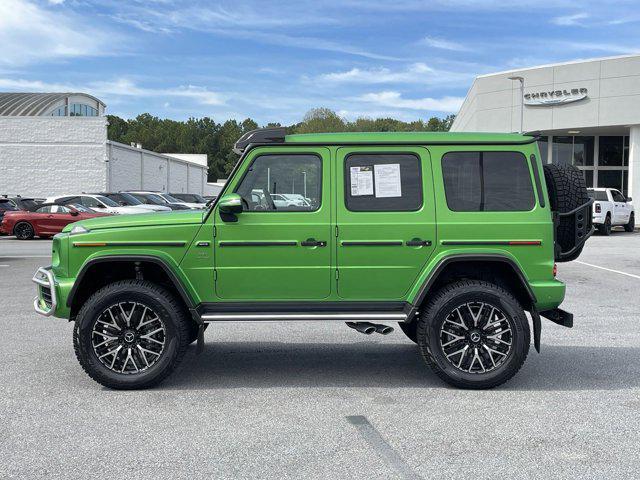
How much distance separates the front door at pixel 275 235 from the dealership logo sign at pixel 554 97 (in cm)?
3680

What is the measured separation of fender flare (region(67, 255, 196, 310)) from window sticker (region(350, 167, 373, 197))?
1607mm

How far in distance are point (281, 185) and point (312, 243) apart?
1.79ft

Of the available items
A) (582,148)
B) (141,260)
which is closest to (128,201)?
(141,260)

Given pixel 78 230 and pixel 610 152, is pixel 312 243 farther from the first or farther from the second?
pixel 610 152

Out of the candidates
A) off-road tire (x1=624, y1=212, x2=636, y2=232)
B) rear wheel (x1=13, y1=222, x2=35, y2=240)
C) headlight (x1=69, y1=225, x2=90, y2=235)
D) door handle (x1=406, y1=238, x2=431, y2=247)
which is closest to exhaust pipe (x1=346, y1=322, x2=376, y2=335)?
door handle (x1=406, y1=238, x2=431, y2=247)

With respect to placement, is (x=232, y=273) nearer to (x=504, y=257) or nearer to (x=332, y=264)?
(x=332, y=264)

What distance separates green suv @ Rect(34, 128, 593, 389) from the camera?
5.83m

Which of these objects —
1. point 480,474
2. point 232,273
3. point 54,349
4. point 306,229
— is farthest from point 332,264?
point 54,349

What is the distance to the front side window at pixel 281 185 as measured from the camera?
5910mm

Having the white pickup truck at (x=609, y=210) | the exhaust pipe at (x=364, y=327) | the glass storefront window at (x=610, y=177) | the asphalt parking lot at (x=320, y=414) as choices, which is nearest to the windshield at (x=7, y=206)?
the asphalt parking lot at (x=320, y=414)

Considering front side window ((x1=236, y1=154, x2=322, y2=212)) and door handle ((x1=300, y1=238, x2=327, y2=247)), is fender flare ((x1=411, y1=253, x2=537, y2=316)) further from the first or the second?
front side window ((x1=236, y1=154, x2=322, y2=212))

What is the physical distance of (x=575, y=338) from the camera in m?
7.99

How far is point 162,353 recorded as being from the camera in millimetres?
5812

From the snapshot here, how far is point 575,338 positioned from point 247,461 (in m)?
4.96
